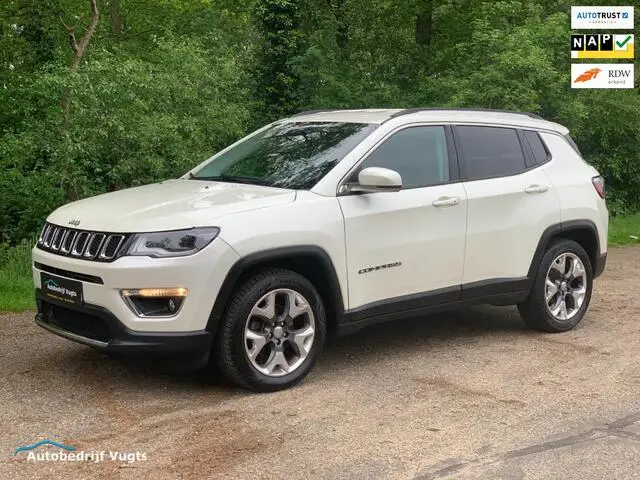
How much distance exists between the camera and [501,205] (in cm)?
666

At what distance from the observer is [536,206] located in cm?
694

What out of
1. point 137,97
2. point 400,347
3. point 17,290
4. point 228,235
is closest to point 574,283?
point 400,347

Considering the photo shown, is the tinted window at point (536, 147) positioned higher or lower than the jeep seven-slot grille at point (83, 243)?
higher

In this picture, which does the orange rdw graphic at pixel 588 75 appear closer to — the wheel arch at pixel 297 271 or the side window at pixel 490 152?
the side window at pixel 490 152

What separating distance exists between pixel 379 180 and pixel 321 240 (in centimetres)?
56

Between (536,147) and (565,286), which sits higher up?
(536,147)

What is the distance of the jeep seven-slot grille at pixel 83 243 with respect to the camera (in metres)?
5.04

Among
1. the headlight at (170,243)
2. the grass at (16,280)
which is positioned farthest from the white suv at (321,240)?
the grass at (16,280)

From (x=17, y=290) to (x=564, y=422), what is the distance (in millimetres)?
5754

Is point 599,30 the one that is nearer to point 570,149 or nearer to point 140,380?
point 570,149

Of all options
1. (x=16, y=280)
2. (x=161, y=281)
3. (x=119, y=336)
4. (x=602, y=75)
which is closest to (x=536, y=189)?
(x=161, y=281)

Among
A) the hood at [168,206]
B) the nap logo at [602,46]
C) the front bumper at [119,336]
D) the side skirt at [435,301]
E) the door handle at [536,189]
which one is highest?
the nap logo at [602,46]

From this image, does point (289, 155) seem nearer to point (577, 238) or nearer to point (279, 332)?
point (279, 332)

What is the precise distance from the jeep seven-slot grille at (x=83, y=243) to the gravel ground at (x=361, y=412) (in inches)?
35.7
